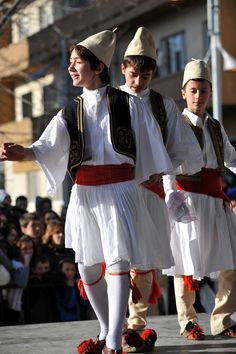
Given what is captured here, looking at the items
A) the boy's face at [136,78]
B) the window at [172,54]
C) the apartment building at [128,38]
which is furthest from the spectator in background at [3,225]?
the window at [172,54]

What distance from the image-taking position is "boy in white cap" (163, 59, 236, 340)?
6.67 m

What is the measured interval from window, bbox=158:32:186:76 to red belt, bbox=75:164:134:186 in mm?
18811

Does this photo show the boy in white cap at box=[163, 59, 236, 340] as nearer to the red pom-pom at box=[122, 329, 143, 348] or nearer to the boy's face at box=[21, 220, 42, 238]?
the red pom-pom at box=[122, 329, 143, 348]

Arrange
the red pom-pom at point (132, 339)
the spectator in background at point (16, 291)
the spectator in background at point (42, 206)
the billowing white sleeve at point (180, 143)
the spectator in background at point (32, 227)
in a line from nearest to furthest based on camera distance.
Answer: the red pom-pom at point (132, 339)
the billowing white sleeve at point (180, 143)
the spectator in background at point (16, 291)
the spectator in background at point (32, 227)
the spectator in background at point (42, 206)

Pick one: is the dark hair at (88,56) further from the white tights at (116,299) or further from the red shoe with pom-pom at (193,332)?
the red shoe with pom-pom at (193,332)

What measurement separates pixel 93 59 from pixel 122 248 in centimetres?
116

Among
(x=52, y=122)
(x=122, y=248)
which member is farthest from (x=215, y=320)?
(x=52, y=122)

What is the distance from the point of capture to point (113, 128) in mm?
5668

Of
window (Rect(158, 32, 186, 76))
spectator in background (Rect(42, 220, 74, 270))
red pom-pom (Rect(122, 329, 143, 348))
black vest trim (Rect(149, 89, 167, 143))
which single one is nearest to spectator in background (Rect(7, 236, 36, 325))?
spectator in background (Rect(42, 220, 74, 270))

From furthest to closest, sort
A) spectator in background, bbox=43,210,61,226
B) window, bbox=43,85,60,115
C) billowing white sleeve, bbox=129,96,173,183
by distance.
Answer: window, bbox=43,85,60,115
spectator in background, bbox=43,210,61,226
billowing white sleeve, bbox=129,96,173,183

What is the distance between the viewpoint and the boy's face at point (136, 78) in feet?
21.1

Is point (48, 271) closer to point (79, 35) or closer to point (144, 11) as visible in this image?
point (79, 35)

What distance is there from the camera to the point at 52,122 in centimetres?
575

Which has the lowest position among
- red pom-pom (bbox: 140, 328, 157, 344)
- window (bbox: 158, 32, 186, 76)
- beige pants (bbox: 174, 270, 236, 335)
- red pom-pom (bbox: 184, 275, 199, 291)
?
red pom-pom (bbox: 140, 328, 157, 344)
